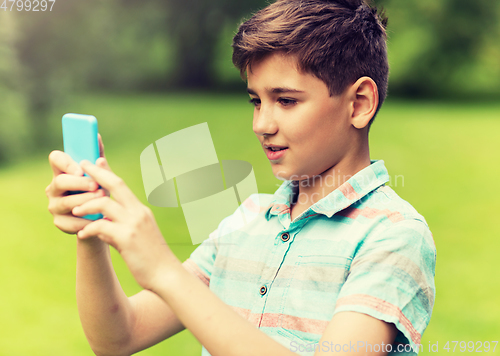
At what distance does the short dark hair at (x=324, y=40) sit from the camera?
0.86 m

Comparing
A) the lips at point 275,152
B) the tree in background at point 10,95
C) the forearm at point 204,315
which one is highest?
the tree in background at point 10,95

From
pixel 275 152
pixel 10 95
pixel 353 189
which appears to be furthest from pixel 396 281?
pixel 10 95

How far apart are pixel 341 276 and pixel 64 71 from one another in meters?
6.64

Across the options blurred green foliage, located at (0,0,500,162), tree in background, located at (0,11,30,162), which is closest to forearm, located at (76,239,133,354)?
blurred green foliage, located at (0,0,500,162)

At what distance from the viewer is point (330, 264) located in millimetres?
792

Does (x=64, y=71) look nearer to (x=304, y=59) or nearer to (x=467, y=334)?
(x=467, y=334)

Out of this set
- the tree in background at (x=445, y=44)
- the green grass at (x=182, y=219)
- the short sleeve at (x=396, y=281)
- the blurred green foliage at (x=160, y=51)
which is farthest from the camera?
the tree in background at (x=445, y=44)

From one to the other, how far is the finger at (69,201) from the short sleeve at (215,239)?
37 centimetres

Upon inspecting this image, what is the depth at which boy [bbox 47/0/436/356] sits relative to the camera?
63 centimetres

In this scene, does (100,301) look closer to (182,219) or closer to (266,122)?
(182,219)

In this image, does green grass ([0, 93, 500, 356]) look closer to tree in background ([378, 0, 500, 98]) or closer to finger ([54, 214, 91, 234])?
Result: finger ([54, 214, 91, 234])

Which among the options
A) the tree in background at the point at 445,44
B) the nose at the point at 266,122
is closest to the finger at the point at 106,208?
the nose at the point at 266,122

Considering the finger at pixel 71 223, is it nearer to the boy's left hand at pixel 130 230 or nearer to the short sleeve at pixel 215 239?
the boy's left hand at pixel 130 230

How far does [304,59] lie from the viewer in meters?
0.85
